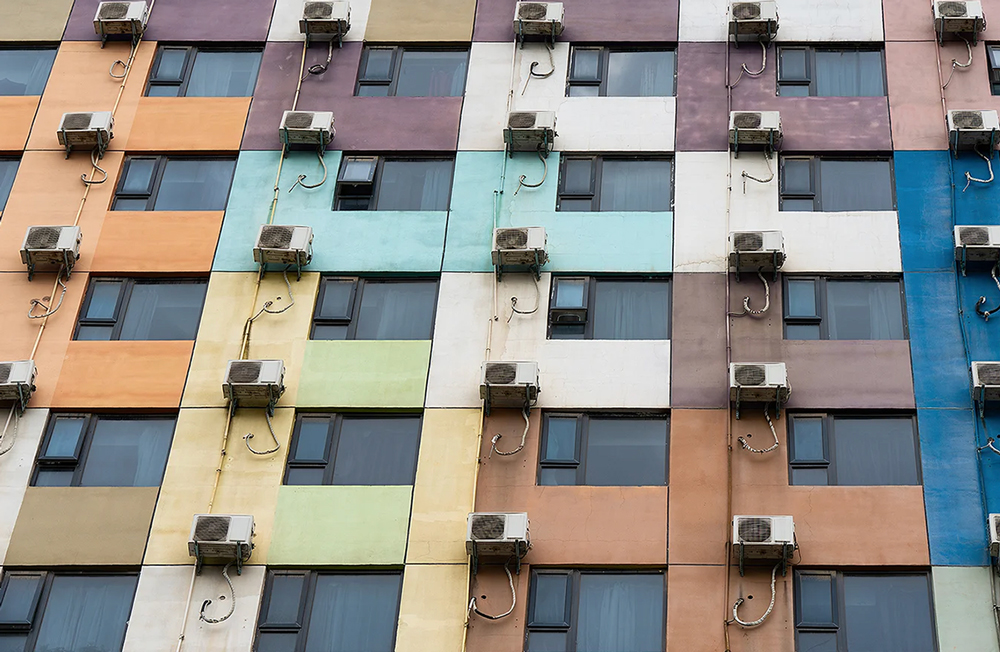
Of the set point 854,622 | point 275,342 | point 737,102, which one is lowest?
point 854,622

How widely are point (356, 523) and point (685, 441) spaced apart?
18.4ft

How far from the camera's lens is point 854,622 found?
962 inches

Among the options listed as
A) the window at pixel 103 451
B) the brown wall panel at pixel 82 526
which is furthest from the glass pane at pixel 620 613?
the window at pixel 103 451

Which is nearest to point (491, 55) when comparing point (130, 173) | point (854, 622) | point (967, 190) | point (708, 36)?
point (708, 36)

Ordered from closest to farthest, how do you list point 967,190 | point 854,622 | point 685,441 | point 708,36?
1. point 854,622
2. point 685,441
3. point 967,190
4. point 708,36

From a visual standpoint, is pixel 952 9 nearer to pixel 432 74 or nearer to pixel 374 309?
pixel 432 74

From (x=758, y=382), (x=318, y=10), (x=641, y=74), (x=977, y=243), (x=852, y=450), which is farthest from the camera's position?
(x=318, y=10)

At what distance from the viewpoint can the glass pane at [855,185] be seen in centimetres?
2919

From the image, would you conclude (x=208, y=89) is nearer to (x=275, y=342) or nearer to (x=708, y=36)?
(x=275, y=342)

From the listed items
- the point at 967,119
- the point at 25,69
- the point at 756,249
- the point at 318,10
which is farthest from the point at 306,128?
the point at 967,119

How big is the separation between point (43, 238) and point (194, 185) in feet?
10.4

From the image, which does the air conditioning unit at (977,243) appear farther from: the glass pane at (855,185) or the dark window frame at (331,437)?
the dark window frame at (331,437)

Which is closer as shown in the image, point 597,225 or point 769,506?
point 769,506

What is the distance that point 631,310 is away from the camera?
92.4 feet
